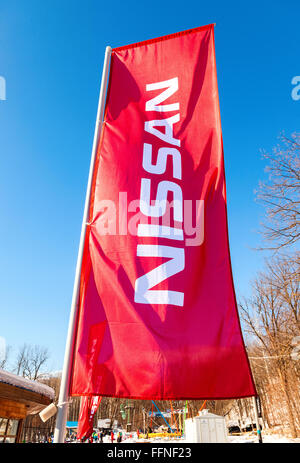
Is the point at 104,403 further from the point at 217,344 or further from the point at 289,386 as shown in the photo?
the point at 217,344

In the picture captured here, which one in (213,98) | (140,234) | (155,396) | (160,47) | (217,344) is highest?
(160,47)

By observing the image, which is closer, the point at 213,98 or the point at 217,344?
the point at 217,344

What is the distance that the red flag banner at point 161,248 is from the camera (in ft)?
12.4

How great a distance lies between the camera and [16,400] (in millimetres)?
5508

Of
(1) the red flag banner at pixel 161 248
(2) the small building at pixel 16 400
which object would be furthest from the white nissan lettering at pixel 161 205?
(2) the small building at pixel 16 400

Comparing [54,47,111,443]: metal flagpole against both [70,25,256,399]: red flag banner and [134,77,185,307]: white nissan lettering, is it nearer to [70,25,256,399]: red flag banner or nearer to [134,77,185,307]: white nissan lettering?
[70,25,256,399]: red flag banner

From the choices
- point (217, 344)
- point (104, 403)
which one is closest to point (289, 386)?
point (217, 344)

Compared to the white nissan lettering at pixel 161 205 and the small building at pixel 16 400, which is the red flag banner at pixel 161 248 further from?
the small building at pixel 16 400

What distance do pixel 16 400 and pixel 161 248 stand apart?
3.81 m

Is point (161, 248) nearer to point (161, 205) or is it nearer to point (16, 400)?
point (161, 205)

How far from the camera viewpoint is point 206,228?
178 inches

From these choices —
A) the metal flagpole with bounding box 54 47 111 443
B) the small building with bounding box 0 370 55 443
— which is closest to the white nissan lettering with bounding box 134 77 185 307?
the metal flagpole with bounding box 54 47 111 443

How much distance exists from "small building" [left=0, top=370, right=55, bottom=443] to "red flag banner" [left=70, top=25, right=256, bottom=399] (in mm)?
1590

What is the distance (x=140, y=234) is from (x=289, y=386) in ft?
87.3
